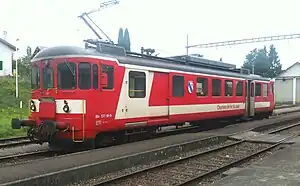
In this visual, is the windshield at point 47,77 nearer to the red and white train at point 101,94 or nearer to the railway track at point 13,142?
the red and white train at point 101,94

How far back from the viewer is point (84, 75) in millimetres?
11070

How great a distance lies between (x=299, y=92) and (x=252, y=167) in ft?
183

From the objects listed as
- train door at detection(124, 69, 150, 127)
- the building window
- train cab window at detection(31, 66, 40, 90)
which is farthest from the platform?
the building window

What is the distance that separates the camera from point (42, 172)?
7.50 metres

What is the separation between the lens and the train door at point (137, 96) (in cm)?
1234

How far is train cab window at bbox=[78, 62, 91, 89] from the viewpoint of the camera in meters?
11.0

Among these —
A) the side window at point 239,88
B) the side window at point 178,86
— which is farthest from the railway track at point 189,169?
the side window at point 239,88

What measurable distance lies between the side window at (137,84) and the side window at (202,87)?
4000mm

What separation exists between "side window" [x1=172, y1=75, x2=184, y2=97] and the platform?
197 inches

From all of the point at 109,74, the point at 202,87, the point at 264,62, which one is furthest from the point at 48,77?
the point at 264,62

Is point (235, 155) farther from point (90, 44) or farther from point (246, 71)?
point (246, 71)

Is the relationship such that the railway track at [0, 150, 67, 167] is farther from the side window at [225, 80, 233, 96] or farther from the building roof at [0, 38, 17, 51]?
the building roof at [0, 38, 17, 51]

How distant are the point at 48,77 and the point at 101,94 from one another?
1.71 m

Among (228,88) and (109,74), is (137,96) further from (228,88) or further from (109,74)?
(228,88)
